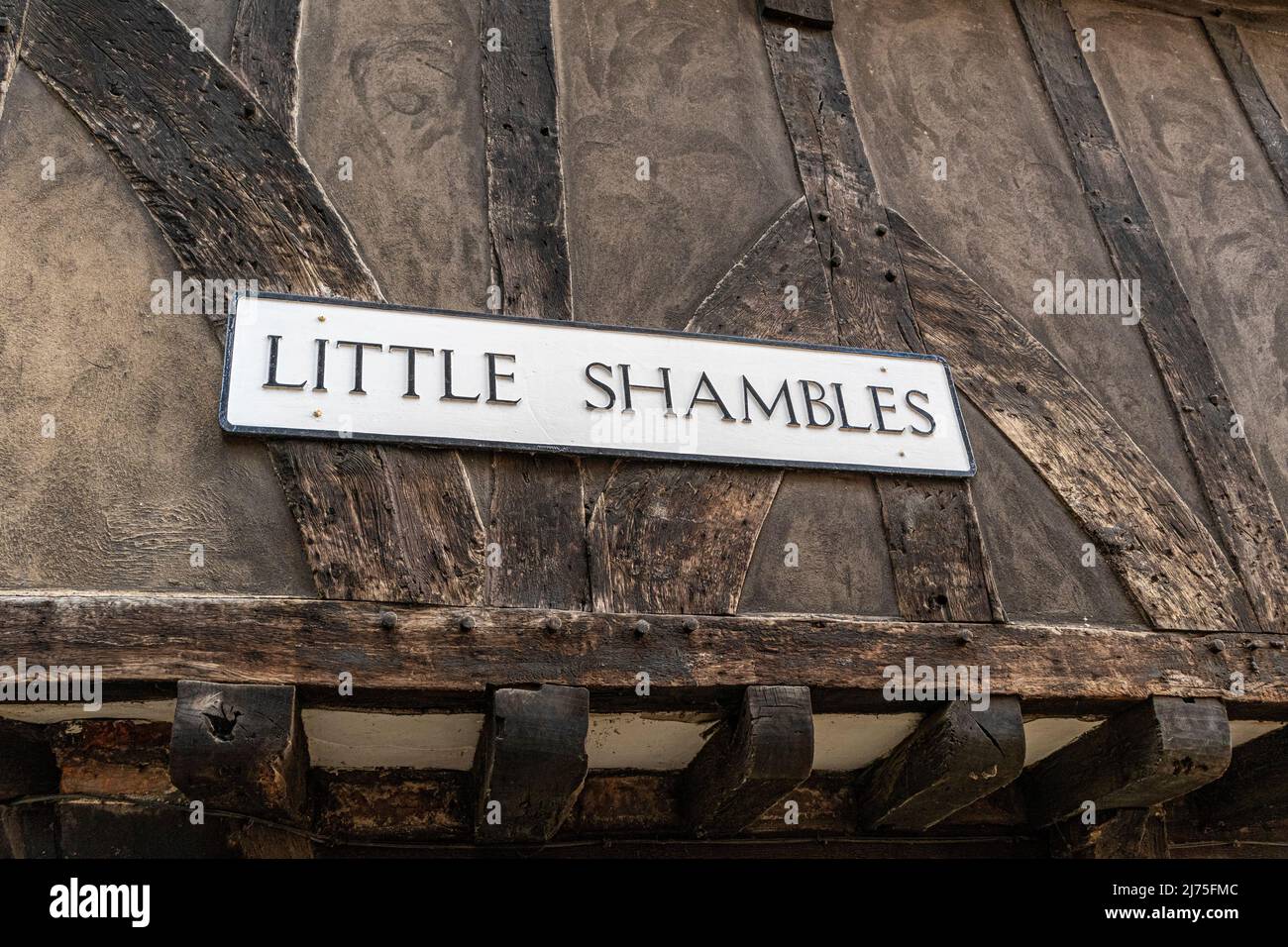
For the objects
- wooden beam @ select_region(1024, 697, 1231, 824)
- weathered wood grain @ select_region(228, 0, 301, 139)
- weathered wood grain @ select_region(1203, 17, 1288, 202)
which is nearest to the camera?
wooden beam @ select_region(1024, 697, 1231, 824)

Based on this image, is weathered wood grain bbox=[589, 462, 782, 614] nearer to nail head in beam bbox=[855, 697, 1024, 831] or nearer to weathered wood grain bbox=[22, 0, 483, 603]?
weathered wood grain bbox=[22, 0, 483, 603]

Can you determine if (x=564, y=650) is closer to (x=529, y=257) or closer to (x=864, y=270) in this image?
(x=529, y=257)

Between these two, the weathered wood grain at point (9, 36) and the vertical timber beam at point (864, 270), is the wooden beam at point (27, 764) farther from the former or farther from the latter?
the vertical timber beam at point (864, 270)

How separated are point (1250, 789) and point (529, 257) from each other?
2438 millimetres

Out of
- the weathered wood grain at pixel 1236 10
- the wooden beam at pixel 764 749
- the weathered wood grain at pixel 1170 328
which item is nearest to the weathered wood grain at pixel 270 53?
the wooden beam at pixel 764 749

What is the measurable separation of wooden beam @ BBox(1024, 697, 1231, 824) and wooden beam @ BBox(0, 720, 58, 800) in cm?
252

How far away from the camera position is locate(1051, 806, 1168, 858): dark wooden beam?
330cm

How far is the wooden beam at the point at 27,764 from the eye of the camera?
2.71 metres

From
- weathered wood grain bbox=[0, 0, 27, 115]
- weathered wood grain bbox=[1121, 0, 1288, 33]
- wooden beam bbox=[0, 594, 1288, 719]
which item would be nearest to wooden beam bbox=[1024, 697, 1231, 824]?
wooden beam bbox=[0, 594, 1288, 719]

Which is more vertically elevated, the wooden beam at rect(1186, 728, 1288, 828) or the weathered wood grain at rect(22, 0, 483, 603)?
the weathered wood grain at rect(22, 0, 483, 603)

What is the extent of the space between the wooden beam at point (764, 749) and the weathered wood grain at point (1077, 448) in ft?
3.42

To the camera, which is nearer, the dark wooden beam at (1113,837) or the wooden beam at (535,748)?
the wooden beam at (535,748)

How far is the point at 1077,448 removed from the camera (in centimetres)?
Answer: 337

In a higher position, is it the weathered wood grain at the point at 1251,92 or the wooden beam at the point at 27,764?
the weathered wood grain at the point at 1251,92
